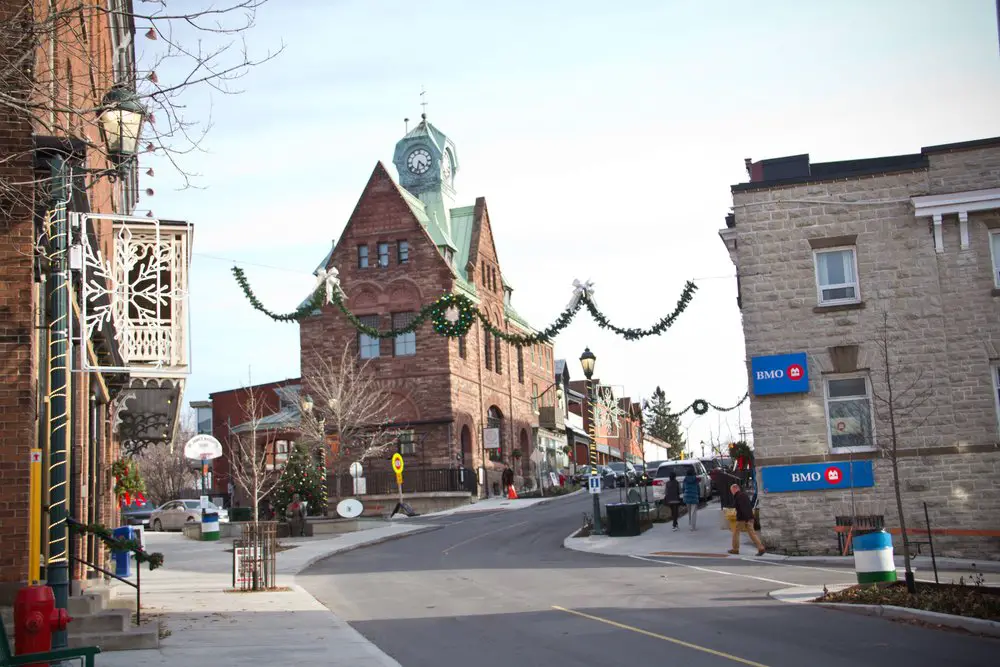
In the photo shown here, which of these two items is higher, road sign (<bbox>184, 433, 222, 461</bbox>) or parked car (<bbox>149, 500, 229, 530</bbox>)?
road sign (<bbox>184, 433, 222, 461</bbox>)

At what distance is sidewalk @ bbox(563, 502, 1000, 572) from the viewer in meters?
21.1

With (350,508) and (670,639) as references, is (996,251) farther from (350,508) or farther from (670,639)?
(350,508)

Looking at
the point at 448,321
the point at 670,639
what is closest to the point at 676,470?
the point at 448,321

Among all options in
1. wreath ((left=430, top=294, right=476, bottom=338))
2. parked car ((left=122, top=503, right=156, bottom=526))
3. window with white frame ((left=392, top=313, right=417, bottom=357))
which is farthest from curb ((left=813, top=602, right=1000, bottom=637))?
window with white frame ((left=392, top=313, right=417, bottom=357))

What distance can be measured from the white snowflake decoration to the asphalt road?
4456cm

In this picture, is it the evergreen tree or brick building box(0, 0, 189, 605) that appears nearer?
brick building box(0, 0, 189, 605)

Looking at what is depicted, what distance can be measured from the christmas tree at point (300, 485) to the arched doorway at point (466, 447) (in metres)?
17.6

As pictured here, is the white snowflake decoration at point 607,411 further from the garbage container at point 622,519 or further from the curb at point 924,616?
the curb at point 924,616

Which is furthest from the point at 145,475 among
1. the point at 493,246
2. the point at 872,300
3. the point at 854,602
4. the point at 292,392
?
the point at 854,602

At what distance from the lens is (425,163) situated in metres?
62.5

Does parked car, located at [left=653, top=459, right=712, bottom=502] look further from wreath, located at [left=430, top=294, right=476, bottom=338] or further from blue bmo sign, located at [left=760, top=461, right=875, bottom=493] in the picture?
blue bmo sign, located at [left=760, top=461, right=875, bottom=493]

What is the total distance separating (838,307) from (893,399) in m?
2.29

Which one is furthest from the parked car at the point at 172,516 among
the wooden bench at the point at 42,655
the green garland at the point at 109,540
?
the wooden bench at the point at 42,655

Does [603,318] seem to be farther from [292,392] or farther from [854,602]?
[292,392]
